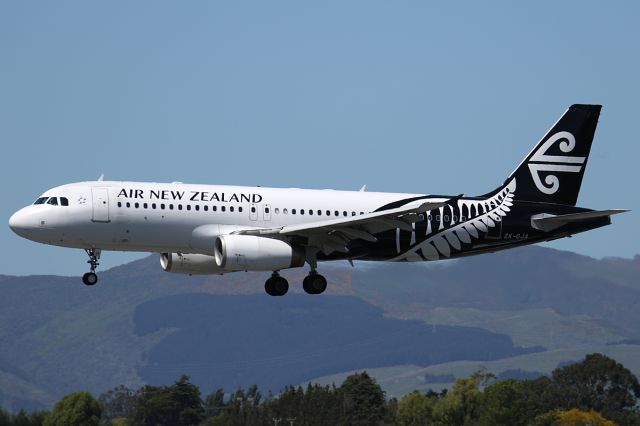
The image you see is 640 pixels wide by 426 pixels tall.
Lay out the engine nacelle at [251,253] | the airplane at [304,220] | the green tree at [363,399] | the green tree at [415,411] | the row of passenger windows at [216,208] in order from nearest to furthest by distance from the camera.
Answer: the engine nacelle at [251,253]
the airplane at [304,220]
the row of passenger windows at [216,208]
the green tree at [363,399]
the green tree at [415,411]

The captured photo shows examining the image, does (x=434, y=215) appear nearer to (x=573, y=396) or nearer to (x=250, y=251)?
(x=250, y=251)

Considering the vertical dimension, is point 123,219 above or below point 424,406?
above

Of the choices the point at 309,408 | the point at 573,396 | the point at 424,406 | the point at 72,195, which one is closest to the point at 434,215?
the point at 72,195

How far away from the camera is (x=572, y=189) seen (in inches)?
2603

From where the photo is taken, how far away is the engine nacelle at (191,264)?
62.0 meters

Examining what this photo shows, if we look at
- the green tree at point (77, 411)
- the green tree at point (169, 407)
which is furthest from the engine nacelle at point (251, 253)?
the green tree at point (169, 407)

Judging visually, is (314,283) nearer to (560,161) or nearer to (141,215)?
(141,215)

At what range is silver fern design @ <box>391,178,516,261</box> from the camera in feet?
204

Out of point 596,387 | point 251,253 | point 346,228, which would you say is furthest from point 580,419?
point 251,253

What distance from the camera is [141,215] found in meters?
57.4

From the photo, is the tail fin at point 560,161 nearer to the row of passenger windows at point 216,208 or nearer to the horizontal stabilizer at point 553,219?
the horizontal stabilizer at point 553,219

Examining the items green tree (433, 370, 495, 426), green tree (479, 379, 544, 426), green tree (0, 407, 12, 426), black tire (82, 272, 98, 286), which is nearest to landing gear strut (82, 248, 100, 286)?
black tire (82, 272, 98, 286)

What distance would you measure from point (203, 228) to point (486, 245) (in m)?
14.1

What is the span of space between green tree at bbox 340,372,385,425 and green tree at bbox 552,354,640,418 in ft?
91.8
